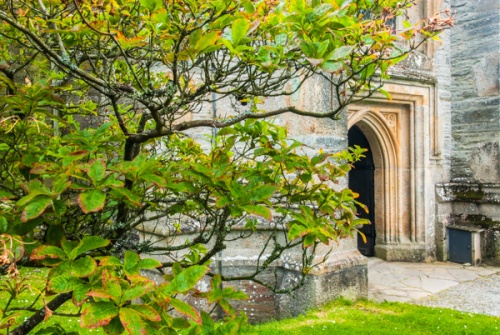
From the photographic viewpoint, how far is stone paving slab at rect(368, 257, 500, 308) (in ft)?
19.1

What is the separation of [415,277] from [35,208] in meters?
6.41

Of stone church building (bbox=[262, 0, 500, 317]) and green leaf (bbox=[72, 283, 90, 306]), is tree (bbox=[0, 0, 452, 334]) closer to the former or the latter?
green leaf (bbox=[72, 283, 90, 306])

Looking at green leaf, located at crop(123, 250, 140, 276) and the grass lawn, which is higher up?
green leaf, located at crop(123, 250, 140, 276)

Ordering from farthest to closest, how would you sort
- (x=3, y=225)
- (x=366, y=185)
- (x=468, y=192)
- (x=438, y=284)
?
1. (x=366, y=185)
2. (x=468, y=192)
3. (x=438, y=284)
4. (x=3, y=225)

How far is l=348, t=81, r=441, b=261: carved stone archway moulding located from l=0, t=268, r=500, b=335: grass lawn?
8.95ft

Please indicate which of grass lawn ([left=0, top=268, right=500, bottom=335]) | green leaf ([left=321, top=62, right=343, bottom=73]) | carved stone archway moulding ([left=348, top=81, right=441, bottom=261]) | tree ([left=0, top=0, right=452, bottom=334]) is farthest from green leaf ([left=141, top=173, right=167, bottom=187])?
carved stone archway moulding ([left=348, top=81, right=441, bottom=261])

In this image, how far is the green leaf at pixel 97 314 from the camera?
95 centimetres

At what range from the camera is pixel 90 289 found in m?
1.05

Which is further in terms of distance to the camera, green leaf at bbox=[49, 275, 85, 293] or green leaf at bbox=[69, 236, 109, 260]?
green leaf at bbox=[69, 236, 109, 260]

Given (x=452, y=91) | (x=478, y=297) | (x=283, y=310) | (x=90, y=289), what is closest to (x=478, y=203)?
(x=452, y=91)

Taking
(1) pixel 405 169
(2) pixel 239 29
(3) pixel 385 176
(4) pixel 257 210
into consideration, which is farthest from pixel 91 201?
(1) pixel 405 169

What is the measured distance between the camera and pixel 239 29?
4.15 ft

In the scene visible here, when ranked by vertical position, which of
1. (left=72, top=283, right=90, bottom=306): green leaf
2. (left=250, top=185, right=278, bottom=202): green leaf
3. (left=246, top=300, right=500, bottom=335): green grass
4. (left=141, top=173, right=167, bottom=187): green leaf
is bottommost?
(left=246, top=300, right=500, bottom=335): green grass

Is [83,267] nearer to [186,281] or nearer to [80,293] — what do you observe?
[80,293]
